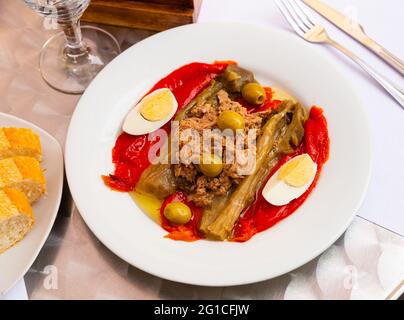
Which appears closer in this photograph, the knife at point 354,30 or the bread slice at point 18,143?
the bread slice at point 18,143

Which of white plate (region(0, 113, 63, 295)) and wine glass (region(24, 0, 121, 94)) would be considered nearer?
white plate (region(0, 113, 63, 295))

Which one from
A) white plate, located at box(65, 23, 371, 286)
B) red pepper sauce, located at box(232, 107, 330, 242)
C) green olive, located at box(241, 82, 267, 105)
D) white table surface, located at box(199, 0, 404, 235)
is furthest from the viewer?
green olive, located at box(241, 82, 267, 105)

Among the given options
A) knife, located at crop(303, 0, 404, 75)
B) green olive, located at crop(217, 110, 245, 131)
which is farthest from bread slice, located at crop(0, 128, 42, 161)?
knife, located at crop(303, 0, 404, 75)

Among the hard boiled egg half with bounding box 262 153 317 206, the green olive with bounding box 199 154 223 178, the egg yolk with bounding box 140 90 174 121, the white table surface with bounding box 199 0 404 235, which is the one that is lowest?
the egg yolk with bounding box 140 90 174 121

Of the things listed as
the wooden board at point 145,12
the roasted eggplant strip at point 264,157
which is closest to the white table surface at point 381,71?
the wooden board at point 145,12

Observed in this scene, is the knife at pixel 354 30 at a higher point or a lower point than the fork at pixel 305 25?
higher

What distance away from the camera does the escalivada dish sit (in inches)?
69.6

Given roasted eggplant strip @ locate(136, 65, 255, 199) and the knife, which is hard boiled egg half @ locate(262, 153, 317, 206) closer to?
roasted eggplant strip @ locate(136, 65, 255, 199)

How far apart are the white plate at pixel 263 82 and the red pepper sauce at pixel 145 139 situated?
0.09ft

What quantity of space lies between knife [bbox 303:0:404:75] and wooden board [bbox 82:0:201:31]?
→ 508 millimetres

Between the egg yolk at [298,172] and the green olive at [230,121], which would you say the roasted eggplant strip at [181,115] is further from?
the egg yolk at [298,172]

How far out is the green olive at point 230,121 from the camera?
1.84 m

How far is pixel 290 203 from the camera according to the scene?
5.84 ft

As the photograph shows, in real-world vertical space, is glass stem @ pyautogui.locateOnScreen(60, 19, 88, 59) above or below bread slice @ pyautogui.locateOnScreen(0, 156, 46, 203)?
above
